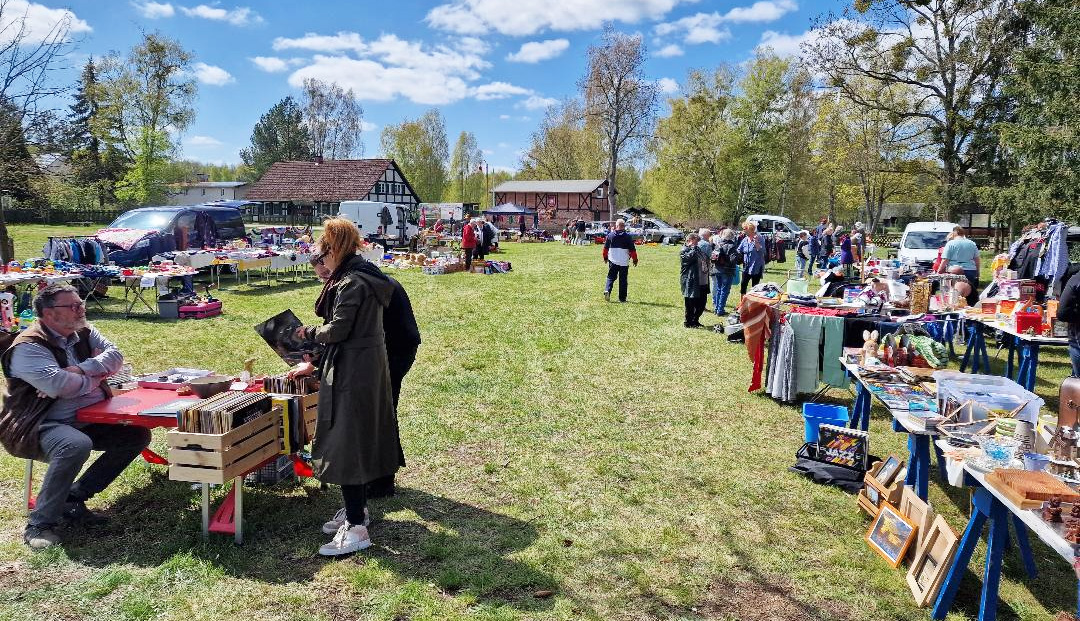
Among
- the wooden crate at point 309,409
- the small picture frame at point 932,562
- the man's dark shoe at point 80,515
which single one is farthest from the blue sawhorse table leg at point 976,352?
the man's dark shoe at point 80,515

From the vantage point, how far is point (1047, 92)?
1820 centimetres

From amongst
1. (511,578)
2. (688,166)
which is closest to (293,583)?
(511,578)

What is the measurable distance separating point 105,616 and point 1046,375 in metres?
9.43

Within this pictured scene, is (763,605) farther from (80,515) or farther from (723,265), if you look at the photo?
(723,265)

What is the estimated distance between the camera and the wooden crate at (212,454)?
3494 mm

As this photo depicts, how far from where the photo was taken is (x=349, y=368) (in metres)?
3.45

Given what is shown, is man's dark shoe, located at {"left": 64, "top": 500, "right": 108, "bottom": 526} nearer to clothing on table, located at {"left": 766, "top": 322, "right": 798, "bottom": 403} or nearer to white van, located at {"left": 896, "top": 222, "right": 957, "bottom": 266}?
clothing on table, located at {"left": 766, "top": 322, "right": 798, "bottom": 403}

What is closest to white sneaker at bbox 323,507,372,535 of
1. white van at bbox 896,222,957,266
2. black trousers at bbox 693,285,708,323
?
black trousers at bbox 693,285,708,323

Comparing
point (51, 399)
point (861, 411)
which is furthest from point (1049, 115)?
point (51, 399)

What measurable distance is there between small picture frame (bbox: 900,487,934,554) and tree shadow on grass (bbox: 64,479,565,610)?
1966 mm

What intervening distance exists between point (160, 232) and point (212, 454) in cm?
1238

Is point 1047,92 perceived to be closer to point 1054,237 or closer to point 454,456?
point 1054,237

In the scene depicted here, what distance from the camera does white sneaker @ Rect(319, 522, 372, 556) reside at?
3.65m

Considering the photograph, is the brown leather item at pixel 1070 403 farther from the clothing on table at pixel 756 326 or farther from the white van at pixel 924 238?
the white van at pixel 924 238
